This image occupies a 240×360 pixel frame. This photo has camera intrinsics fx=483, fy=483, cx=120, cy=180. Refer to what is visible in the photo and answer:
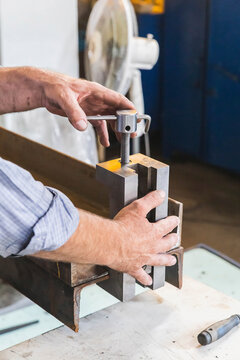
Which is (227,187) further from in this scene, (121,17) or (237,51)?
(121,17)

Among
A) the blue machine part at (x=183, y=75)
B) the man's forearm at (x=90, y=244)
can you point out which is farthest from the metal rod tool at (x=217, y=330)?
the blue machine part at (x=183, y=75)

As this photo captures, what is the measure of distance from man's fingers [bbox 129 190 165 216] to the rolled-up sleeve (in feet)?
0.47

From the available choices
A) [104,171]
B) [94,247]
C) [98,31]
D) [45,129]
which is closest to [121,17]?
[98,31]

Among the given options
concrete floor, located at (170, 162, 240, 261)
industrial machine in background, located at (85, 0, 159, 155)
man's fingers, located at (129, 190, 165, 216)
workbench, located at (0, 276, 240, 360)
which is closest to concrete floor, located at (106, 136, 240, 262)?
concrete floor, located at (170, 162, 240, 261)

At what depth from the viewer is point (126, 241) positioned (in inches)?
32.6

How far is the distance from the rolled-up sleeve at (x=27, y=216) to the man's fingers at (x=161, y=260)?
0.66 feet

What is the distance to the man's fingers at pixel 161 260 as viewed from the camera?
0.89m

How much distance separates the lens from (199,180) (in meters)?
3.85

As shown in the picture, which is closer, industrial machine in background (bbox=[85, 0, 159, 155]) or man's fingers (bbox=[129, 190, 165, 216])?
man's fingers (bbox=[129, 190, 165, 216])

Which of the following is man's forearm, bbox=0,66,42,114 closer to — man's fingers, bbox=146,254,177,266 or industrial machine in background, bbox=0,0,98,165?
man's fingers, bbox=146,254,177,266

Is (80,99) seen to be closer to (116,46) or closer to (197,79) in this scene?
(116,46)

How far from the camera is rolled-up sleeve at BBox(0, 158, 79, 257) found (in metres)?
0.71

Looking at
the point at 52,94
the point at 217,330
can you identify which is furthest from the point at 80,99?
the point at 217,330

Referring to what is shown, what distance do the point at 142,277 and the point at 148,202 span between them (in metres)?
0.15
